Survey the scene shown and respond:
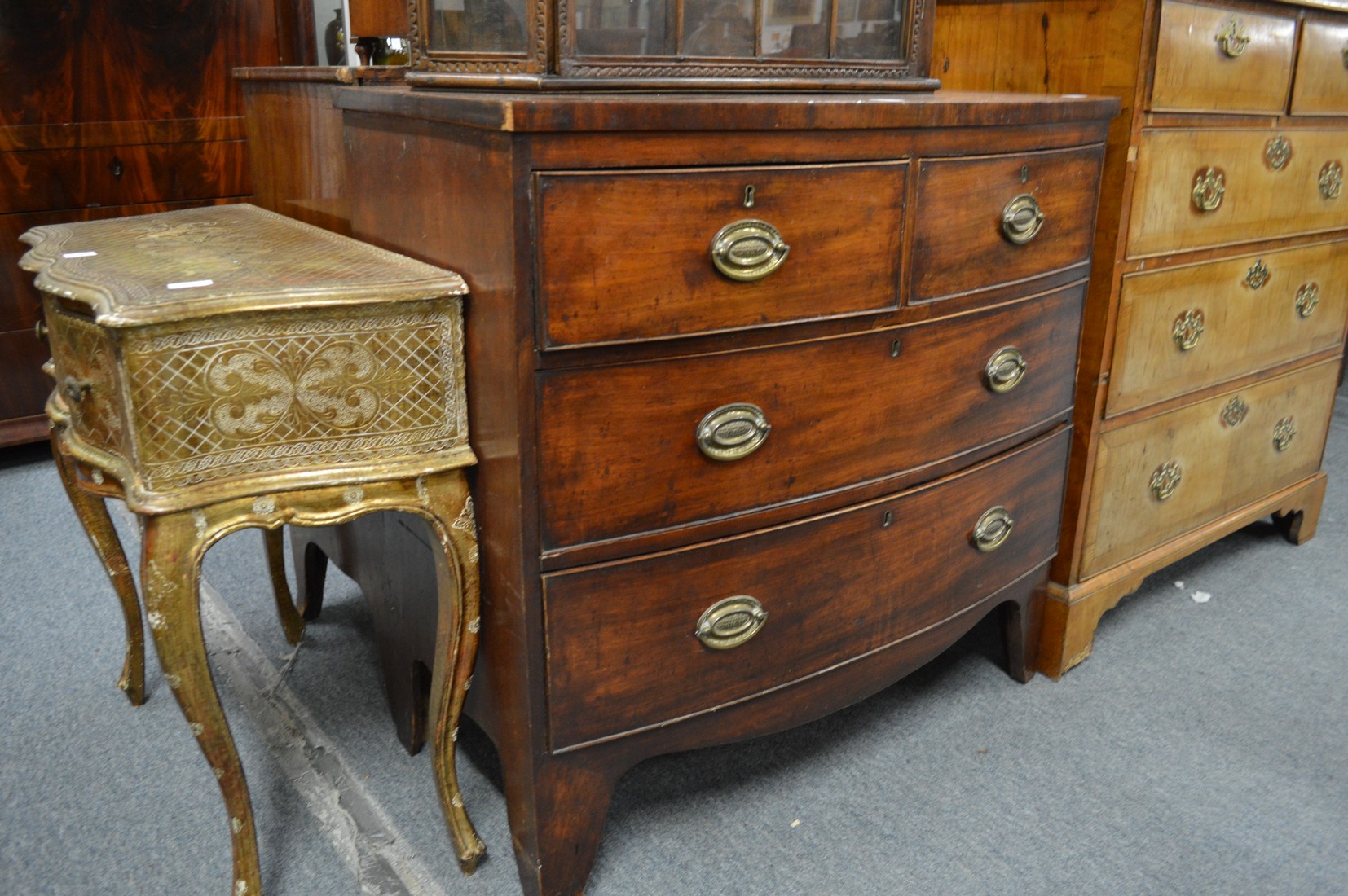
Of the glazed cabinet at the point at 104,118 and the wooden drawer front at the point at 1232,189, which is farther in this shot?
the glazed cabinet at the point at 104,118

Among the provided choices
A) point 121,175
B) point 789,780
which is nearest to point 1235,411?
point 789,780

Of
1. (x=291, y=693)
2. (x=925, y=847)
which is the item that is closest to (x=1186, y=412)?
(x=925, y=847)

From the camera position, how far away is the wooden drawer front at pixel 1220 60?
1.58m

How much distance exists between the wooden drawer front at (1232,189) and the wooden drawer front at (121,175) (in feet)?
7.03

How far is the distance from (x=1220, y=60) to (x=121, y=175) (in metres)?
2.37

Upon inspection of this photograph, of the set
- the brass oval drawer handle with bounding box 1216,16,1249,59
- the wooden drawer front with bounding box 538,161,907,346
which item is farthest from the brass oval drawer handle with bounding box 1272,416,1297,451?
the wooden drawer front with bounding box 538,161,907,346

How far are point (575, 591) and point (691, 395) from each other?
0.81 feet

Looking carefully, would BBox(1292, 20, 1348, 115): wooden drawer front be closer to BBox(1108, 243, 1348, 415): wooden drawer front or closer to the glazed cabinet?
BBox(1108, 243, 1348, 415): wooden drawer front

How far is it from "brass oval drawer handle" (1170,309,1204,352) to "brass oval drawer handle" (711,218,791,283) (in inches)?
39.7

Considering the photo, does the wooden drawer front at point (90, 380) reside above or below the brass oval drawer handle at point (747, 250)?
below

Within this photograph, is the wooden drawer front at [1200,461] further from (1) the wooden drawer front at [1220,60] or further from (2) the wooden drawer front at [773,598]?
(1) the wooden drawer front at [1220,60]

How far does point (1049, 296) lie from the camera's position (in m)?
1.51

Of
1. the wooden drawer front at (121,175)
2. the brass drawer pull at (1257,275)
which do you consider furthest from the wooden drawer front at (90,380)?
the brass drawer pull at (1257,275)

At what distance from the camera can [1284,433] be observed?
2.20m
